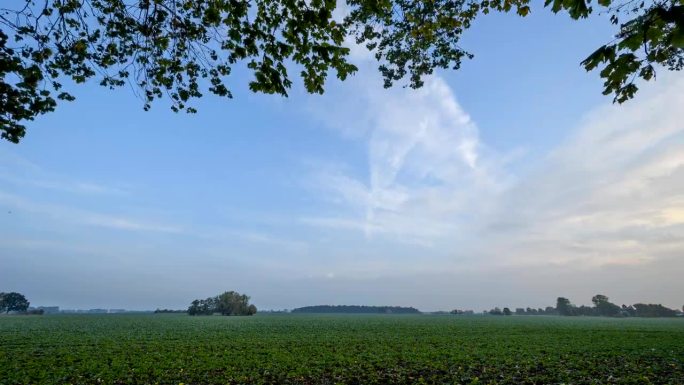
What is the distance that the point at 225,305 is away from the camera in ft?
509

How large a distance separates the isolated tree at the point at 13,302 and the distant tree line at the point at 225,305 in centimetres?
9306

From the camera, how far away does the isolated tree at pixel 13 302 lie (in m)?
175

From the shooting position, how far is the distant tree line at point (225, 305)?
509 ft

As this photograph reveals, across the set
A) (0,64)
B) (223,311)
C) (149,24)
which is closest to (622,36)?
(149,24)

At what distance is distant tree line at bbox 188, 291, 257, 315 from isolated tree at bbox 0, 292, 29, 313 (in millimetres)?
93058

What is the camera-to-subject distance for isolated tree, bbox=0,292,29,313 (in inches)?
6890

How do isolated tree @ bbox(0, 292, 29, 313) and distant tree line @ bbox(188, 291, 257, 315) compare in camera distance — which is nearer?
distant tree line @ bbox(188, 291, 257, 315)

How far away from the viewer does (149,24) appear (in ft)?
27.6

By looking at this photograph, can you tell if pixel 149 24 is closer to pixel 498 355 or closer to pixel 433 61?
pixel 433 61

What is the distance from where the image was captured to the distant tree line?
155125 mm

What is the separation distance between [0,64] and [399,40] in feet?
31.9

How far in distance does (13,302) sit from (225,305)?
117m

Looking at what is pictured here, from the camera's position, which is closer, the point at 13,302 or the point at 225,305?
the point at 225,305

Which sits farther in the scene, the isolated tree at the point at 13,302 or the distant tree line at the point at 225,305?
the isolated tree at the point at 13,302
